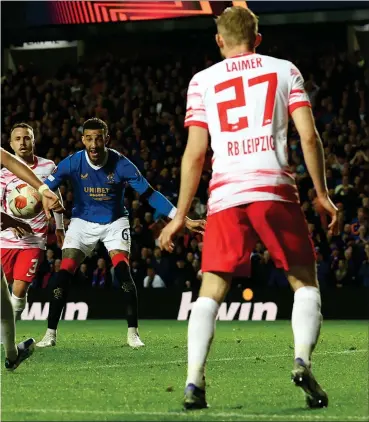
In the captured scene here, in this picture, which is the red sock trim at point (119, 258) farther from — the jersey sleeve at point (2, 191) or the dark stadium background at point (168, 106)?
the dark stadium background at point (168, 106)

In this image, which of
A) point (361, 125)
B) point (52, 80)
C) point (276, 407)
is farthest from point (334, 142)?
point (276, 407)

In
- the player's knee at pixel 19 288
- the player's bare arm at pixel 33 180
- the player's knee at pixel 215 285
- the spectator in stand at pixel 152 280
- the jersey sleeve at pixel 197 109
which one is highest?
the jersey sleeve at pixel 197 109

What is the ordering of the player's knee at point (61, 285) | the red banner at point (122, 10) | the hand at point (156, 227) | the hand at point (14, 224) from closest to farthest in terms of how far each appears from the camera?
1. the hand at point (14, 224)
2. the player's knee at point (61, 285)
3. the hand at point (156, 227)
4. the red banner at point (122, 10)

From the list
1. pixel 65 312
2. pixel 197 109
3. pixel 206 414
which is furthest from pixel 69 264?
pixel 65 312

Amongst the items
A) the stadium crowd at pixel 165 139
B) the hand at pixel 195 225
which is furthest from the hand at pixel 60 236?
the stadium crowd at pixel 165 139

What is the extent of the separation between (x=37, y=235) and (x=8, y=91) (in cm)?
1673

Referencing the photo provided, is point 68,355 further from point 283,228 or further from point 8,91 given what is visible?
point 8,91

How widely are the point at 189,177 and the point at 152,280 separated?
12986 millimetres

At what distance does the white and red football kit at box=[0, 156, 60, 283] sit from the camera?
36.6 ft

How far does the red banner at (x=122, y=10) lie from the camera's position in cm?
2456

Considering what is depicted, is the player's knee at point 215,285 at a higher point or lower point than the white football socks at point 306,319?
higher

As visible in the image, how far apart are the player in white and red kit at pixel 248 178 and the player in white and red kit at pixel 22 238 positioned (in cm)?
502

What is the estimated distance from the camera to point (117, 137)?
934 inches

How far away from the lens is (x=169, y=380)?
771 centimetres
